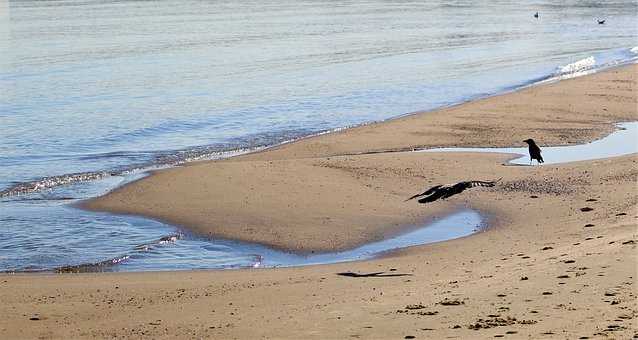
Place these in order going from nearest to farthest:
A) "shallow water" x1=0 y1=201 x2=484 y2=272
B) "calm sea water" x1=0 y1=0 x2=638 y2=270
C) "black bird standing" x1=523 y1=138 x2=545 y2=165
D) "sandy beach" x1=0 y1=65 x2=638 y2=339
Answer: "sandy beach" x1=0 y1=65 x2=638 y2=339
"shallow water" x1=0 y1=201 x2=484 y2=272
"calm sea water" x1=0 y1=0 x2=638 y2=270
"black bird standing" x1=523 y1=138 x2=545 y2=165

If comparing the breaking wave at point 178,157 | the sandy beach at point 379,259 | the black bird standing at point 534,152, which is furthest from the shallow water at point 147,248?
the black bird standing at point 534,152

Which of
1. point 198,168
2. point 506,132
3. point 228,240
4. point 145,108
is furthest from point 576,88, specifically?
point 228,240

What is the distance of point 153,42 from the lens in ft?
190

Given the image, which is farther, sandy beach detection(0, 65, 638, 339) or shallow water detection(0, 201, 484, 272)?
shallow water detection(0, 201, 484, 272)

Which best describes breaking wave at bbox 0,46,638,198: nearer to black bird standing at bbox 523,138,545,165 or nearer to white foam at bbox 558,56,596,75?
black bird standing at bbox 523,138,545,165

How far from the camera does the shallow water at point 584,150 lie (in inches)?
955

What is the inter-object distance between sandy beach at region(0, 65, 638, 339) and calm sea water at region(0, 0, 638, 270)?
164 cm

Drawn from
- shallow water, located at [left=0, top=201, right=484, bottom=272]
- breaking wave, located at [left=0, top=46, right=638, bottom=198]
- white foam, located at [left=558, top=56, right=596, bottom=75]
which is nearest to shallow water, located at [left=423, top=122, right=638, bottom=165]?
breaking wave, located at [left=0, top=46, right=638, bottom=198]

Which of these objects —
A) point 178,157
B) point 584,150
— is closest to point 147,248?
point 178,157

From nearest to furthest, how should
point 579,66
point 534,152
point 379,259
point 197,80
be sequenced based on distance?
point 379,259 → point 534,152 → point 197,80 → point 579,66

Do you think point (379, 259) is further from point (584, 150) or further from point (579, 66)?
point (579, 66)

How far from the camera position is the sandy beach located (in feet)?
37.4

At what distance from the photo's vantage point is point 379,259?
16172 millimetres

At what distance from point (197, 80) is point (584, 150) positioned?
67.7ft
